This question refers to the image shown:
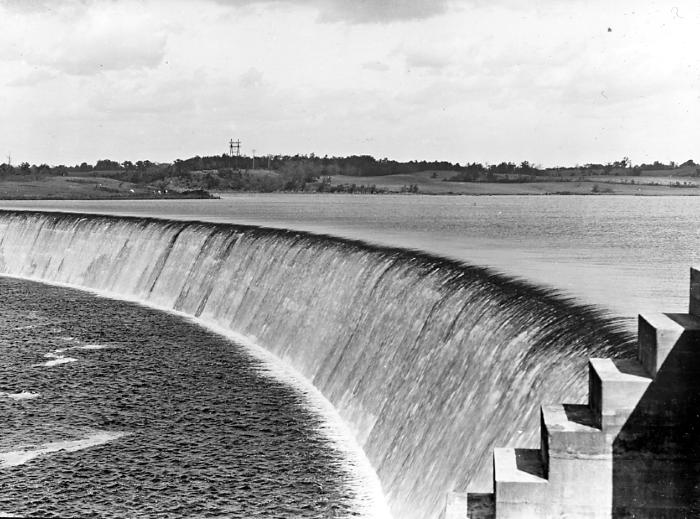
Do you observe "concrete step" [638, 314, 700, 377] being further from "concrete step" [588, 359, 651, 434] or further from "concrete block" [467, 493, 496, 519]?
"concrete block" [467, 493, 496, 519]

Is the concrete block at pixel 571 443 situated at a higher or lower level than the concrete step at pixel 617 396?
lower

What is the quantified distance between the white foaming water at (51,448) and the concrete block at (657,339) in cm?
1309

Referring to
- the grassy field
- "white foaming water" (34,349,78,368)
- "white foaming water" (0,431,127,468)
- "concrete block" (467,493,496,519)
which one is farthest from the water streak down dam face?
the grassy field

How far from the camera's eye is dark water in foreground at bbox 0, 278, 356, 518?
624 inches

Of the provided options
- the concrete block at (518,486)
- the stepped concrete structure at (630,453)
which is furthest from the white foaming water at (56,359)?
the stepped concrete structure at (630,453)

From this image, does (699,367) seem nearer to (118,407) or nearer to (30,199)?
(118,407)

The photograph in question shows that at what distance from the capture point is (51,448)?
61.5 feet

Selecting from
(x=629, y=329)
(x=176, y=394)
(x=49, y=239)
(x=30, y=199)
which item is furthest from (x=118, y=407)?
(x=30, y=199)

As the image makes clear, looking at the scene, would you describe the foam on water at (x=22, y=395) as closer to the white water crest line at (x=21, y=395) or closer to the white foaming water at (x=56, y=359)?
the white water crest line at (x=21, y=395)

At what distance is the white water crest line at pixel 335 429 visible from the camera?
613 inches

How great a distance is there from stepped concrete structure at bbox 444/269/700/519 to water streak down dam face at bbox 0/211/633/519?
2.67 metres

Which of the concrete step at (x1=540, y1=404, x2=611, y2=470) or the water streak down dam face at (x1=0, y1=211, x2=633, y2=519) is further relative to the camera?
the water streak down dam face at (x1=0, y1=211, x2=633, y2=519)

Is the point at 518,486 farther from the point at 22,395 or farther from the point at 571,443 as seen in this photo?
the point at 22,395

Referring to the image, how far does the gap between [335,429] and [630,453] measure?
39.7 feet
